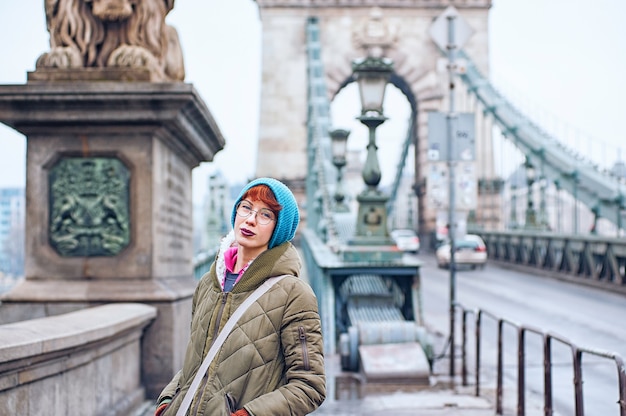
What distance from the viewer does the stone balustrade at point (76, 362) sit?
11.5ft

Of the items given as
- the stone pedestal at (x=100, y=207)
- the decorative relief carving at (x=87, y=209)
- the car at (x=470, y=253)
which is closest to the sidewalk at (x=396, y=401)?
the stone pedestal at (x=100, y=207)

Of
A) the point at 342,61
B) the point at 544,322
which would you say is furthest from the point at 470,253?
the point at 342,61

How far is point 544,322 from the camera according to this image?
44.0 ft

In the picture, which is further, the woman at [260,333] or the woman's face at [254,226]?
the woman's face at [254,226]

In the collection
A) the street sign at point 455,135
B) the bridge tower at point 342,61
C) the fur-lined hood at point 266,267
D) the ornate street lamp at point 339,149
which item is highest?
the bridge tower at point 342,61

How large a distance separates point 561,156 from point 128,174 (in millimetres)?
22175

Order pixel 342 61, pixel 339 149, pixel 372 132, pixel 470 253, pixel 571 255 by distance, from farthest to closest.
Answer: pixel 342 61
pixel 470 253
pixel 571 255
pixel 339 149
pixel 372 132

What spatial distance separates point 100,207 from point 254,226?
2.98 meters

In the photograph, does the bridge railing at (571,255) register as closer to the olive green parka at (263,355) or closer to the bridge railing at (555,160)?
the bridge railing at (555,160)

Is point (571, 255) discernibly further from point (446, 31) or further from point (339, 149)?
point (446, 31)

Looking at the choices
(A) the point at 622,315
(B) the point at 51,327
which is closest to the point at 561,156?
(A) the point at 622,315

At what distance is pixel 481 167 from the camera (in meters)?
38.9

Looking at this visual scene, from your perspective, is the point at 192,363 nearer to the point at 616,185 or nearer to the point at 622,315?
the point at 622,315

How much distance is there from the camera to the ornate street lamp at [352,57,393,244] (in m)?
10.8
